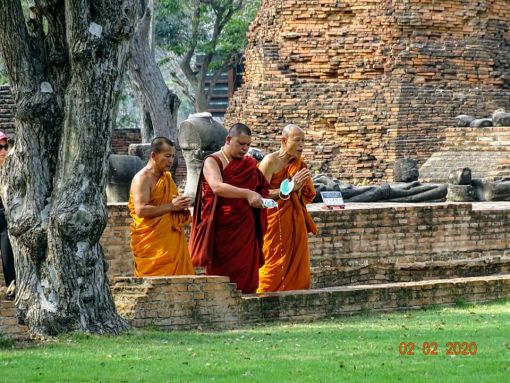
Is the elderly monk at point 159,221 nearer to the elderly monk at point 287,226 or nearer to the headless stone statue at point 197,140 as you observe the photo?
the elderly monk at point 287,226

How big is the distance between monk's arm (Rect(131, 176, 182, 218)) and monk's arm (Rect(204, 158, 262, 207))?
0.33 meters

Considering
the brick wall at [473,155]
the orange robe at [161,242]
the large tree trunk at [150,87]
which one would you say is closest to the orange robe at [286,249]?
the orange robe at [161,242]

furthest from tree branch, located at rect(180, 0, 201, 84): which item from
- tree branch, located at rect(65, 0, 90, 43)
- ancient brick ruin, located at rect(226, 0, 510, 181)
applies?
tree branch, located at rect(65, 0, 90, 43)

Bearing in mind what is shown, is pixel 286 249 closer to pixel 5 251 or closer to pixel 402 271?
pixel 5 251

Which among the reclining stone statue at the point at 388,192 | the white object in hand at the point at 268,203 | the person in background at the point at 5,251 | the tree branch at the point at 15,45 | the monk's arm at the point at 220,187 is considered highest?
the tree branch at the point at 15,45

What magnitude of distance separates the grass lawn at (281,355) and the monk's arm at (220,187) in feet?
3.69

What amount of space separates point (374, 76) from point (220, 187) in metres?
15.0

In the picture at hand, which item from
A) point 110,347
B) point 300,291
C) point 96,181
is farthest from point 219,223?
point 110,347

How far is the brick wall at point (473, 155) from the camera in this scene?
22297 mm

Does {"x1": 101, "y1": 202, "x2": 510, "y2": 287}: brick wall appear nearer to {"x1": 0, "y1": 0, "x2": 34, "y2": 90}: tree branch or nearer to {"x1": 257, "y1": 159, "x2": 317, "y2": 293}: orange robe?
{"x1": 257, "y1": 159, "x2": 317, "y2": 293}: orange robe

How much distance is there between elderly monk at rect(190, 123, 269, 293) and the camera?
11.3 m

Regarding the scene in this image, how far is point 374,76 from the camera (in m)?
25.9

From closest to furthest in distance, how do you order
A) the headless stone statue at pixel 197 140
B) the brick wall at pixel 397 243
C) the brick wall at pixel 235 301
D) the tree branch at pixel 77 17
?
the tree branch at pixel 77 17
the brick wall at pixel 235 301
the brick wall at pixel 397 243
the headless stone statue at pixel 197 140

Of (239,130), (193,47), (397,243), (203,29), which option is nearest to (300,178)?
(239,130)
